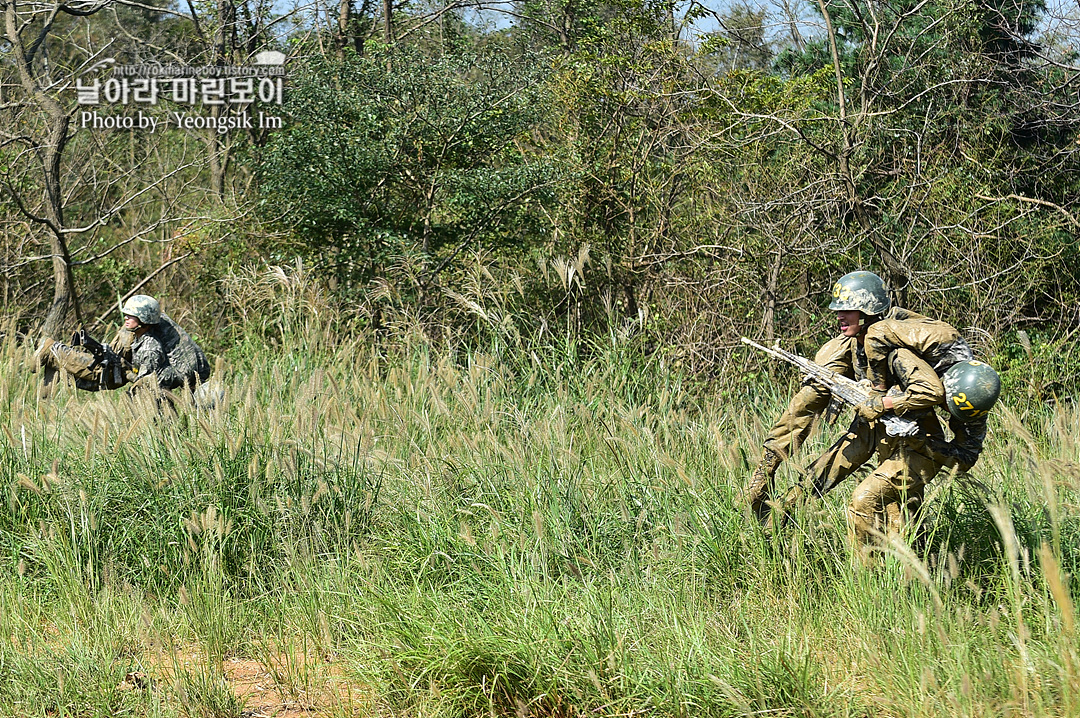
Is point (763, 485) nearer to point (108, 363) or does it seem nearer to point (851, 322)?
point (851, 322)

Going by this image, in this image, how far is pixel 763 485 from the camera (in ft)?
14.7

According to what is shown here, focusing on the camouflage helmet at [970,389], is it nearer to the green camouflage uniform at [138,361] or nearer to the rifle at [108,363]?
the green camouflage uniform at [138,361]

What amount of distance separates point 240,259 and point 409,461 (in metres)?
7.08

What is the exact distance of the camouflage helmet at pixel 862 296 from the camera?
4500 mm

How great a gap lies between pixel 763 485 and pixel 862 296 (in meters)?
0.91

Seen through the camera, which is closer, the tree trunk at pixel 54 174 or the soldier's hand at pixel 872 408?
the soldier's hand at pixel 872 408

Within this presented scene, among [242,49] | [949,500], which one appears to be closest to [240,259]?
[242,49]

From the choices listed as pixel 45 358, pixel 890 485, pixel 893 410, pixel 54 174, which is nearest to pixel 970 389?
pixel 893 410

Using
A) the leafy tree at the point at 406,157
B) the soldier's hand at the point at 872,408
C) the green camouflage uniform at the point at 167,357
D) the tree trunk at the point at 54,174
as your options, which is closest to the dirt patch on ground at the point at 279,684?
the soldier's hand at the point at 872,408

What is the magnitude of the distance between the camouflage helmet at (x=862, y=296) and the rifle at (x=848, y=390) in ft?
0.93

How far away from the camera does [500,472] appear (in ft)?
16.7

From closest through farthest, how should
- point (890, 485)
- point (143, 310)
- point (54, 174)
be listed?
point (890, 485)
point (143, 310)
point (54, 174)

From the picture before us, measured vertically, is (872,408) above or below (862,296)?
below

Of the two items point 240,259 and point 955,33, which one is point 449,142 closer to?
point 240,259
